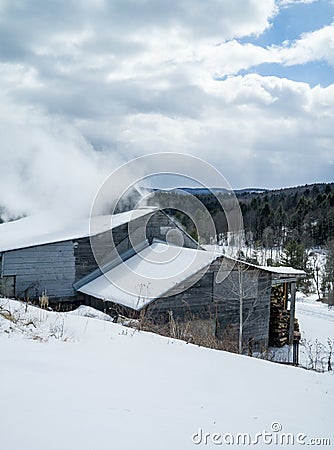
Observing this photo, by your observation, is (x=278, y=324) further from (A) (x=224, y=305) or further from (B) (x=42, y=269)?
(B) (x=42, y=269)

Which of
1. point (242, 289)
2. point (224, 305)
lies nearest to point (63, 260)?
point (224, 305)

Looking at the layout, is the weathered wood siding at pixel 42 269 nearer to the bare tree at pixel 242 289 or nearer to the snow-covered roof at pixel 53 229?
the snow-covered roof at pixel 53 229

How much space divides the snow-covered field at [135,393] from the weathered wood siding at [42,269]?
7.31 meters

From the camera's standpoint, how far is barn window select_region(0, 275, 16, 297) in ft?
40.2

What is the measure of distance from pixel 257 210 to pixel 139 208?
152 feet

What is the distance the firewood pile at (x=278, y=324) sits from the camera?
1510 cm

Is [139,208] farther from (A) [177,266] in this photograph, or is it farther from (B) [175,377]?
(B) [175,377]

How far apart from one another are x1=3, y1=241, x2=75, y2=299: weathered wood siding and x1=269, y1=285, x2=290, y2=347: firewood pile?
754 cm

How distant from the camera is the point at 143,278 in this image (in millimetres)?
12648

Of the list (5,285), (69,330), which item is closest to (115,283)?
(5,285)

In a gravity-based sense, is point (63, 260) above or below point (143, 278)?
above

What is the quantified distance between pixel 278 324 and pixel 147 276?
582 cm

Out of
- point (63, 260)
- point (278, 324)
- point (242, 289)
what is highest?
point (63, 260)

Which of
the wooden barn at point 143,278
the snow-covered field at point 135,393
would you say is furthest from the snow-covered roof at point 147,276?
the snow-covered field at point 135,393
